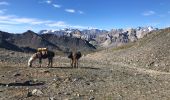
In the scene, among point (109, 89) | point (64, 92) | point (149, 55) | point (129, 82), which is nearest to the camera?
point (64, 92)

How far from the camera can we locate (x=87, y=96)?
92.5ft

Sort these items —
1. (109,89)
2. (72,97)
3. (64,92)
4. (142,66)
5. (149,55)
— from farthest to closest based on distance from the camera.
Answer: (149,55) → (142,66) → (109,89) → (64,92) → (72,97)

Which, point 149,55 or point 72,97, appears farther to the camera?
point 149,55

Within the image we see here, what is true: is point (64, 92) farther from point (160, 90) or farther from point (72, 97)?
point (160, 90)

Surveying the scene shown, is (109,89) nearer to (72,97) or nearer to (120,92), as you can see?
(120,92)

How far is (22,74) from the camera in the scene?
3919cm

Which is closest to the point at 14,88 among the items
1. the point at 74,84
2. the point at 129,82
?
the point at 74,84

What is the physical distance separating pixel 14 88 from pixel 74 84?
17.8 ft

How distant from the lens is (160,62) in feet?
206

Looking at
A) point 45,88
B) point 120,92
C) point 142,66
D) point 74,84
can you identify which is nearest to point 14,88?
point 45,88

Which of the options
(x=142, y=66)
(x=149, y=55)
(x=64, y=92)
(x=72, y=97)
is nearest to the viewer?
(x=72, y=97)

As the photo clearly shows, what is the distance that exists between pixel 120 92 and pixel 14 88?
8.04 metres

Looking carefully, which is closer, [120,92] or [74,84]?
[120,92]

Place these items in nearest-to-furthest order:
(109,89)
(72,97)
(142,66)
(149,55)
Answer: (72,97) < (109,89) < (142,66) < (149,55)
